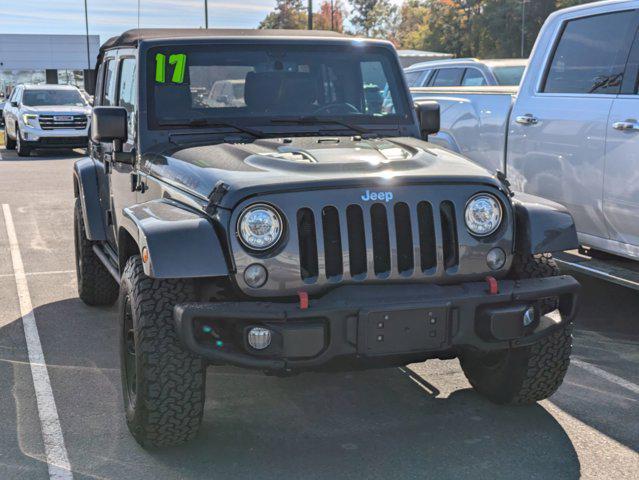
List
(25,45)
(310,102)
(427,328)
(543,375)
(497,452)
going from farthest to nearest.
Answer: (25,45)
(310,102)
(543,375)
(497,452)
(427,328)

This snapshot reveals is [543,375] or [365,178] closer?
[365,178]

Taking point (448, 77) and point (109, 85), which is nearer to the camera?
point (109, 85)

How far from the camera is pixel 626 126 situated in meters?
5.47

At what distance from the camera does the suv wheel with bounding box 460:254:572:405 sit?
13.4 feet

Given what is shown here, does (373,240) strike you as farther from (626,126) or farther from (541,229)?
(626,126)

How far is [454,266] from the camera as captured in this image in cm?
379

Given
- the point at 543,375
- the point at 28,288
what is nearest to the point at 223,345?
the point at 543,375

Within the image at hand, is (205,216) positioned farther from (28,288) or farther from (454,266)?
(28,288)

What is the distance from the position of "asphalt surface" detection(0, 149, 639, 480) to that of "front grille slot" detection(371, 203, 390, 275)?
2.91 ft

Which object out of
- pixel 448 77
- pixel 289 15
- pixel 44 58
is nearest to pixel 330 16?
pixel 289 15

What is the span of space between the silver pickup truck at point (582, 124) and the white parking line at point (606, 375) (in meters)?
0.84

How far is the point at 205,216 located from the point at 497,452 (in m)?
1.68

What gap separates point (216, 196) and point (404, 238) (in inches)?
32.1

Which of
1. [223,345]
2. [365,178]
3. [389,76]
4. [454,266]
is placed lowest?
[223,345]
